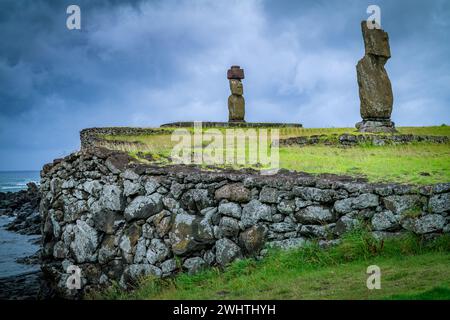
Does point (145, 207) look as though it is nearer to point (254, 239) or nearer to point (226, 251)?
point (226, 251)

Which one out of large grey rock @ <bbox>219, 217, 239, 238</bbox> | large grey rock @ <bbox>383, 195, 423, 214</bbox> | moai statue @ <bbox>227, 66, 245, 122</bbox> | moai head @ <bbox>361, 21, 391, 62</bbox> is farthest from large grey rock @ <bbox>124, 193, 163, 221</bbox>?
moai statue @ <bbox>227, 66, 245, 122</bbox>

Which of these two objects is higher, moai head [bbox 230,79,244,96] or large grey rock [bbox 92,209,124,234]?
moai head [bbox 230,79,244,96]

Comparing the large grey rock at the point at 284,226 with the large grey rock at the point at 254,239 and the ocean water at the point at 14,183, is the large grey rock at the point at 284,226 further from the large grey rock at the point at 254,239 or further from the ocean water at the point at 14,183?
the ocean water at the point at 14,183

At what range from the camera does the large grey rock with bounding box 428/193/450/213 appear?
30.3ft

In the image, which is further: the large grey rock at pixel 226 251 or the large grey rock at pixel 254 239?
the large grey rock at pixel 226 251

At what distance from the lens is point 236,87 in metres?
32.2

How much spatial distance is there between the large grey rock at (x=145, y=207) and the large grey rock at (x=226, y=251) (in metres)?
1.91

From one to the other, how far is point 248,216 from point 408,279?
392 centimetres

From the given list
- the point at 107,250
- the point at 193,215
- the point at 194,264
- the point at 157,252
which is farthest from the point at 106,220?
the point at 194,264

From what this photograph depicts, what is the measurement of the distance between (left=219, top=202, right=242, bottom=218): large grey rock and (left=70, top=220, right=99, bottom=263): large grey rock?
3.81 meters

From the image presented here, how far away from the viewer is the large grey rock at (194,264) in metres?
10.7

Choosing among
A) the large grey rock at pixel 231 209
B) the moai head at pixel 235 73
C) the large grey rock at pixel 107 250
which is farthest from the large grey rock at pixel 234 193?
the moai head at pixel 235 73

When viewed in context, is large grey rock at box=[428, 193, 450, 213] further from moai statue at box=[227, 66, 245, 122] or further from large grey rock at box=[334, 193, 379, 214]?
moai statue at box=[227, 66, 245, 122]
